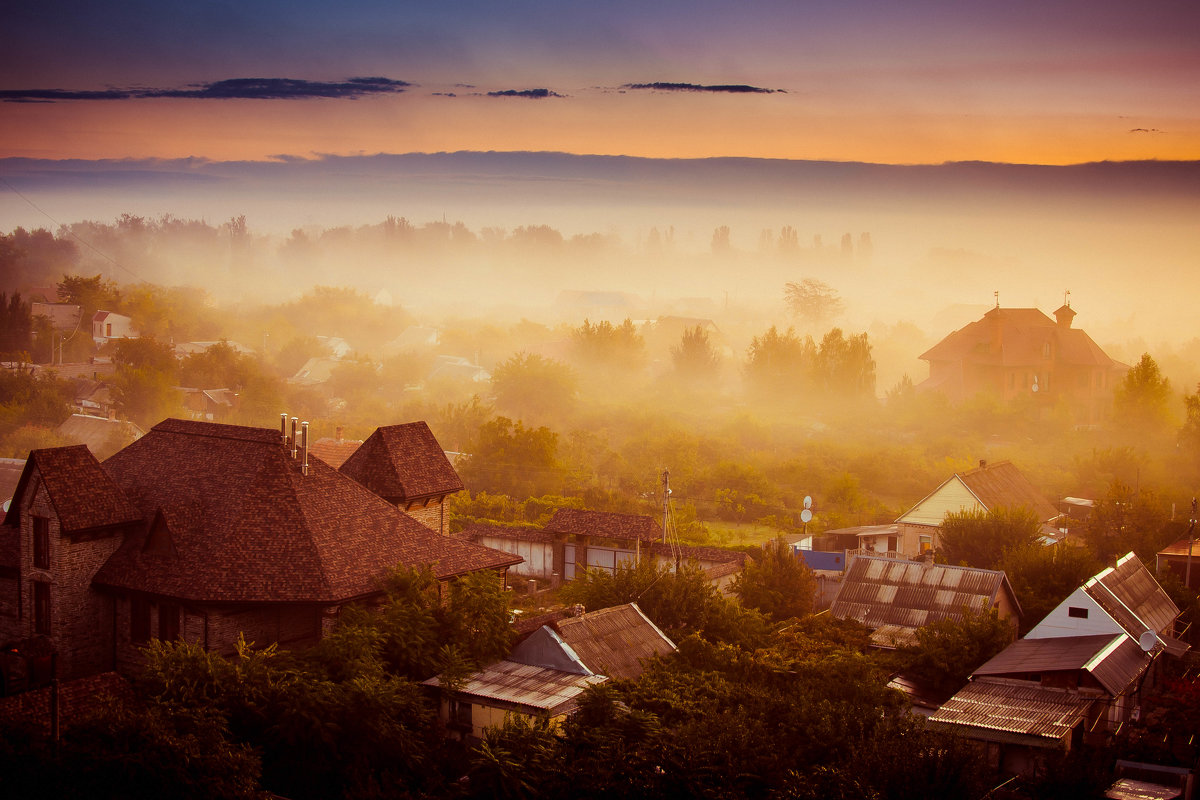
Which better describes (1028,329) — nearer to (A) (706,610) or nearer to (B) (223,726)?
(A) (706,610)

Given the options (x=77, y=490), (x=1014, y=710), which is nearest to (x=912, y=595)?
(x=1014, y=710)

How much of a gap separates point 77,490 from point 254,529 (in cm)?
476

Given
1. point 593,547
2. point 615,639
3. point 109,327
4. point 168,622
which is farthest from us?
point 109,327

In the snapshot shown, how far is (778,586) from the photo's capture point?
35.9m

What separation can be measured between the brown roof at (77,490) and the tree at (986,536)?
3263cm

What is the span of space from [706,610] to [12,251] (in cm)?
9885

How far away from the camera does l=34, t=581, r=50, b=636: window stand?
26375mm

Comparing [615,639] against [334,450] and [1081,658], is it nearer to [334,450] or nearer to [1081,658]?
[1081,658]

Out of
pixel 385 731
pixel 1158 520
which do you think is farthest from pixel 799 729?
pixel 1158 520

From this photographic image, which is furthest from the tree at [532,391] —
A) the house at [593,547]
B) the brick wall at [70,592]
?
the brick wall at [70,592]

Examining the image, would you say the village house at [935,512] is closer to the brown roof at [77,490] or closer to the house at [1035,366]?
the brown roof at [77,490]

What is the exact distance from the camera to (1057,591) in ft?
120

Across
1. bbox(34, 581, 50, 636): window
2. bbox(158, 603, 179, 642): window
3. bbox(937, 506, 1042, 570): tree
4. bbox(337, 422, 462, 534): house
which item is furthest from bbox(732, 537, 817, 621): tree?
bbox(34, 581, 50, 636): window

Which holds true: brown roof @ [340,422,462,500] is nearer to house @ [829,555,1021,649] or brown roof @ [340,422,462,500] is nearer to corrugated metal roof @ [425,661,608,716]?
corrugated metal roof @ [425,661,608,716]
